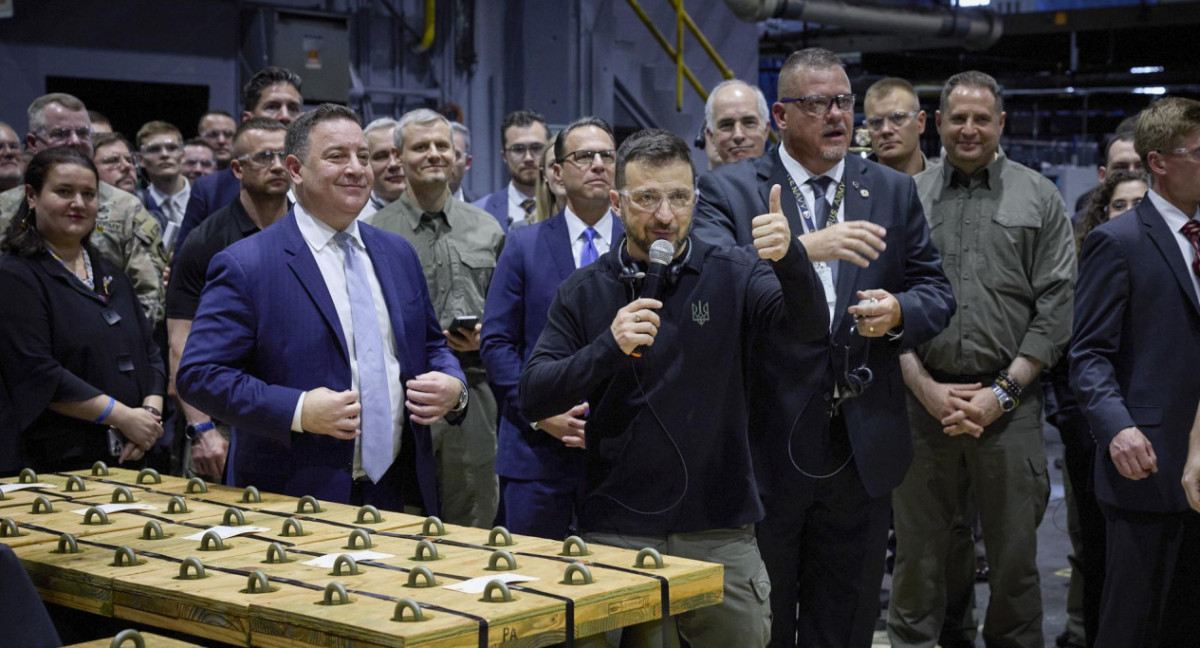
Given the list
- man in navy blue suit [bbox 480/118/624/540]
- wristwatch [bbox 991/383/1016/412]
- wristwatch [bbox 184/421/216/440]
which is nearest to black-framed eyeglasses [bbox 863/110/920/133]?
wristwatch [bbox 991/383/1016/412]

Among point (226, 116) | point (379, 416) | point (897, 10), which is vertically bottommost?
point (379, 416)

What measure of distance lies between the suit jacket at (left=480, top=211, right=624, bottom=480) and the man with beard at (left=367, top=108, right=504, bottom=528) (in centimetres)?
86

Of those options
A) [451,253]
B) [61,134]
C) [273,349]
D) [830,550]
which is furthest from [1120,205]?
[61,134]

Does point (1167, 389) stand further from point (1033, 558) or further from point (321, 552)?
point (321, 552)

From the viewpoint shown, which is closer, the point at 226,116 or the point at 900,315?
the point at 900,315

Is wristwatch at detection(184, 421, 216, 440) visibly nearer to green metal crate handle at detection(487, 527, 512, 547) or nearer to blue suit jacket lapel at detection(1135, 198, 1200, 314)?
green metal crate handle at detection(487, 527, 512, 547)

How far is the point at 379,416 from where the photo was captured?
3336 mm

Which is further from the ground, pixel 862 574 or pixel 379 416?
pixel 379 416

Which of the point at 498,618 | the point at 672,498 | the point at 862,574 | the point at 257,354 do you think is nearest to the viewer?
the point at 498,618

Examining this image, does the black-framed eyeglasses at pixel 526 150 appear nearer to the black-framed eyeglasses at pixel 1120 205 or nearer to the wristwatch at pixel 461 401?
the black-framed eyeglasses at pixel 1120 205

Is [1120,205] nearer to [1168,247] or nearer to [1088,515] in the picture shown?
[1088,515]

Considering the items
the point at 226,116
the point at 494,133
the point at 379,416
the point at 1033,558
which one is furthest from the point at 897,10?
the point at 379,416

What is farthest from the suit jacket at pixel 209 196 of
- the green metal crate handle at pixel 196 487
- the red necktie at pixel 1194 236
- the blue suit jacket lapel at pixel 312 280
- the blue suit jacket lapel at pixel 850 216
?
the red necktie at pixel 1194 236

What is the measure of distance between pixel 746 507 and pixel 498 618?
3.28 feet
